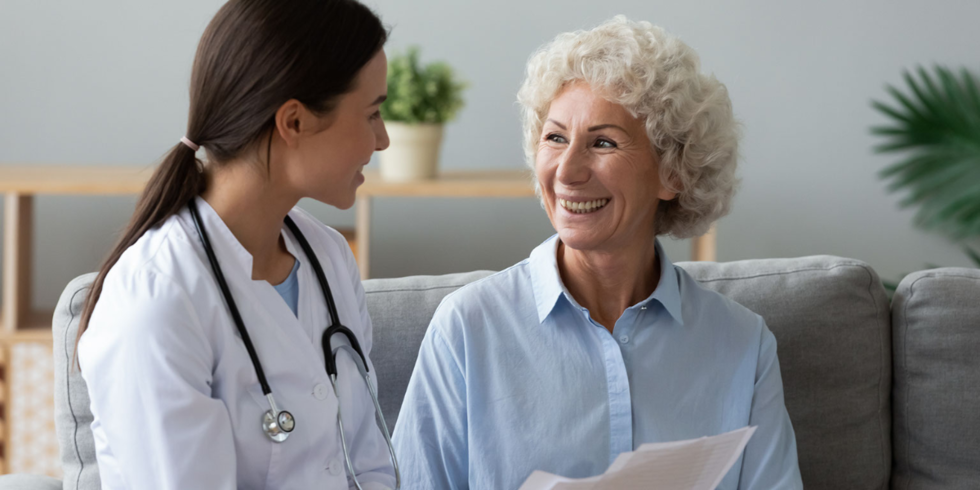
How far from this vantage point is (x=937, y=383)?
66.4 inches

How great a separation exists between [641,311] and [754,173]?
6.20 ft

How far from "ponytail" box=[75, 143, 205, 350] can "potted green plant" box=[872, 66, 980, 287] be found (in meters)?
2.69

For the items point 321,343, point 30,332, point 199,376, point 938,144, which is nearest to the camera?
point 199,376

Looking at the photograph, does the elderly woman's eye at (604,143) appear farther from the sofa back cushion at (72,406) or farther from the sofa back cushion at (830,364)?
the sofa back cushion at (72,406)

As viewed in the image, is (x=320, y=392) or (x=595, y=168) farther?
(x=595, y=168)

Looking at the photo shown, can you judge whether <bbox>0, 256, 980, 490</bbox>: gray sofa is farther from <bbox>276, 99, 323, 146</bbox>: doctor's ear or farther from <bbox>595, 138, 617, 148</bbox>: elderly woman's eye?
<bbox>276, 99, 323, 146</bbox>: doctor's ear

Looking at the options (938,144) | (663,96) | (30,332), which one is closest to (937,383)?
(663,96)

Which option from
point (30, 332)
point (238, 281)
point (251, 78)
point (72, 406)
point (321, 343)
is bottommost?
point (30, 332)

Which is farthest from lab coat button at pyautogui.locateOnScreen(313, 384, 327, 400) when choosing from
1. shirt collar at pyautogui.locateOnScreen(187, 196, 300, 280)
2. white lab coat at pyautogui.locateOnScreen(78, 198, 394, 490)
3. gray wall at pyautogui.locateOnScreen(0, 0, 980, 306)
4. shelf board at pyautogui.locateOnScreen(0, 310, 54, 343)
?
gray wall at pyautogui.locateOnScreen(0, 0, 980, 306)

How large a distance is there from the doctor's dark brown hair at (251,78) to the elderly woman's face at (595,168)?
0.44m

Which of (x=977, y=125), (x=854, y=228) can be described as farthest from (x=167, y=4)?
(x=977, y=125)

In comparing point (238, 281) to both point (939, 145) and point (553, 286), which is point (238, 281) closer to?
point (553, 286)

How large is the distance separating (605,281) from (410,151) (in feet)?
3.71

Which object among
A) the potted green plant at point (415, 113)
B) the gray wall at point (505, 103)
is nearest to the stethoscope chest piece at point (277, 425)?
the potted green plant at point (415, 113)
